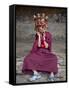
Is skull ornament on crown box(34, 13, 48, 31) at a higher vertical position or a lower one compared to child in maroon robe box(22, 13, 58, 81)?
higher

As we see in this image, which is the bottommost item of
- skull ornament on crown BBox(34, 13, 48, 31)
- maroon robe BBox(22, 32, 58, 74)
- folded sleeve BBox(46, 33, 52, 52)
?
maroon robe BBox(22, 32, 58, 74)

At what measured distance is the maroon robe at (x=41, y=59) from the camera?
164 cm

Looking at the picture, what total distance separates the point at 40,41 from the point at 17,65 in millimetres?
180

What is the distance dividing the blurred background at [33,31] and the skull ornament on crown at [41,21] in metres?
0.02

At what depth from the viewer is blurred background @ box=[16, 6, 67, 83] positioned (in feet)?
5.28

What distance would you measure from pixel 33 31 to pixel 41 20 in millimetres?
76

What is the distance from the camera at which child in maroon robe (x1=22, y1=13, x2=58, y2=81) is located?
1.64m

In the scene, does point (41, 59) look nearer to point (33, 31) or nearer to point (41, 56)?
point (41, 56)

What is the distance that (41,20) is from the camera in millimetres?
1665

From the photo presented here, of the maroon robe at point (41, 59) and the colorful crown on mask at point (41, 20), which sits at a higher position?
the colorful crown on mask at point (41, 20)

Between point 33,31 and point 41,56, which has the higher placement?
point 33,31

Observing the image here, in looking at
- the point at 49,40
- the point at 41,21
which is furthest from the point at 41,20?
the point at 49,40

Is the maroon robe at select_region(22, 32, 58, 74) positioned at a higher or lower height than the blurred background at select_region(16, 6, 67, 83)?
lower
